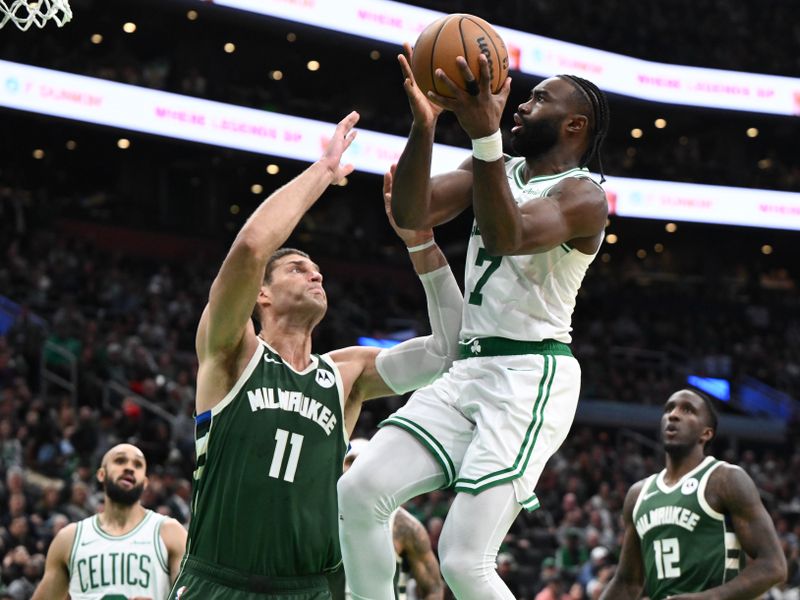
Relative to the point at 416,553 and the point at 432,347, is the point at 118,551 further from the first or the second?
the point at 432,347

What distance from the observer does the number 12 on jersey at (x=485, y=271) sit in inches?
188

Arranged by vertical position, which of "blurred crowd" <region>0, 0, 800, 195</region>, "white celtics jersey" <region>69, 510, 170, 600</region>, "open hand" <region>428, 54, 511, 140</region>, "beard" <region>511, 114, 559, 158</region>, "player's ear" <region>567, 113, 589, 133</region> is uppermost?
"blurred crowd" <region>0, 0, 800, 195</region>

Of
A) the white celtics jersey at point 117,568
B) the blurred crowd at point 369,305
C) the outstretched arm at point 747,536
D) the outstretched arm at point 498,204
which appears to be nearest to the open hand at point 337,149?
the outstretched arm at point 498,204

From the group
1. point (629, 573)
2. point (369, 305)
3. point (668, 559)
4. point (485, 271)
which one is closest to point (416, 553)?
point (629, 573)

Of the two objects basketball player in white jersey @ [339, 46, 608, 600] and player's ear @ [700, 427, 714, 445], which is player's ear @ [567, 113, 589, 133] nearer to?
basketball player in white jersey @ [339, 46, 608, 600]

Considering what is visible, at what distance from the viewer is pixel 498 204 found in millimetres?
4238

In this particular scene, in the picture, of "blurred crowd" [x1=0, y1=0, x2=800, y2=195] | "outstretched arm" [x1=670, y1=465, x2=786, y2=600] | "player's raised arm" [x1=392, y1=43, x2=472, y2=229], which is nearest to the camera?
"player's raised arm" [x1=392, y1=43, x2=472, y2=229]

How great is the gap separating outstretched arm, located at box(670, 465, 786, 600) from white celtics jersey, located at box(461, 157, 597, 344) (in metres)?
2.19

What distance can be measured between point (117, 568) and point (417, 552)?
1.84m

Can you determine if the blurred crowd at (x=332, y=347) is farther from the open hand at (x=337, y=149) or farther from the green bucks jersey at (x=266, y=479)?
the open hand at (x=337, y=149)

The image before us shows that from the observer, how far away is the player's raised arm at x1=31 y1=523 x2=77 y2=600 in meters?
7.68

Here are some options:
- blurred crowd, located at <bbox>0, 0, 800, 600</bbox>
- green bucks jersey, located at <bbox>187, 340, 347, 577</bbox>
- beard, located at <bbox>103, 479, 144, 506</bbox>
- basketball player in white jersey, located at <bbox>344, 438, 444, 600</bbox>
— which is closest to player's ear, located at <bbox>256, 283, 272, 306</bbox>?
green bucks jersey, located at <bbox>187, 340, 347, 577</bbox>

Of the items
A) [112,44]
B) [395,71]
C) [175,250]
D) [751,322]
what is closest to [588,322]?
[751,322]

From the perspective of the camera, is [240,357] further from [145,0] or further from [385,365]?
[145,0]
